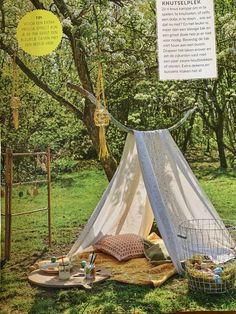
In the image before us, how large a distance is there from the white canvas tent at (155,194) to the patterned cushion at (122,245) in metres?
0.03

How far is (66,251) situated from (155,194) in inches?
14.6

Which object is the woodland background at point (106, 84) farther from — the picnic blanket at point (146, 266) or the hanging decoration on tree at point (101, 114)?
the picnic blanket at point (146, 266)

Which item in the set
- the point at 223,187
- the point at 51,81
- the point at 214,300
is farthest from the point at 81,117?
the point at 214,300

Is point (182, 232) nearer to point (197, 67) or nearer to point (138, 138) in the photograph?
point (138, 138)

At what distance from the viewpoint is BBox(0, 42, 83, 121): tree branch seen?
1.74 metres

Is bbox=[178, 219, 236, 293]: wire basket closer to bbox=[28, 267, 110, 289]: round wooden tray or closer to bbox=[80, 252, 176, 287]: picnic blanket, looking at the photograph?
bbox=[80, 252, 176, 287]: picnic blanket

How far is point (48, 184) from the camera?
6.01ft

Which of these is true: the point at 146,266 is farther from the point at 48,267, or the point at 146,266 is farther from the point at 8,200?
the point at 8,200

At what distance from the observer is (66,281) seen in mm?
1763

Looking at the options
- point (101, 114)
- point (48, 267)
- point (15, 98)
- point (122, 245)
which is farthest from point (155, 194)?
point (15, 98)

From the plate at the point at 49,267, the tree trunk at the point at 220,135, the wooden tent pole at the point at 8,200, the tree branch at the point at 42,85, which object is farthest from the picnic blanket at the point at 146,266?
the tree branch at the point at 42,85

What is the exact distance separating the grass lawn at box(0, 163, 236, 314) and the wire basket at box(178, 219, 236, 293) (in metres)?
0.03

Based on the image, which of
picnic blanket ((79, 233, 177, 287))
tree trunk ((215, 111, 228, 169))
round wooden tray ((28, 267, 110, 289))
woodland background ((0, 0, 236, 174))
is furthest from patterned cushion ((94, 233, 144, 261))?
tree trunk ((215, 111, 228, 169))

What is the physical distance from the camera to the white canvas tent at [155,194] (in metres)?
1.88
